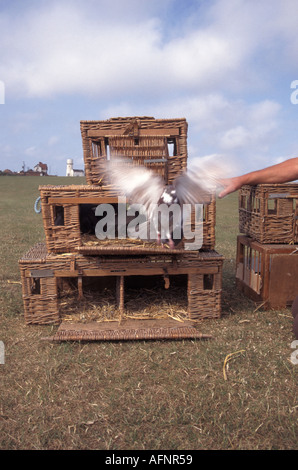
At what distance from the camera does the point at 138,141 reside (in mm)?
4871

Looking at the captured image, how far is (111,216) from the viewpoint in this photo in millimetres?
5328

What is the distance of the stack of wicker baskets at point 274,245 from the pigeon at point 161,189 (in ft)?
4.51

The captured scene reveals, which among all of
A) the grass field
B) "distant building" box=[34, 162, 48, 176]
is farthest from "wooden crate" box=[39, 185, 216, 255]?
"distant building" box=[34, 162, 48, 176]

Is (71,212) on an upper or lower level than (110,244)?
upper

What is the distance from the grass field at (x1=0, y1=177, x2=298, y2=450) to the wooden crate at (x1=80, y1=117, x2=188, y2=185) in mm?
1979

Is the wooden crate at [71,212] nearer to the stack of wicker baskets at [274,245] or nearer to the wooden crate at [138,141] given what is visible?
the wooden crate at [138,141]

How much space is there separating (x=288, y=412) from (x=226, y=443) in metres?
0.68

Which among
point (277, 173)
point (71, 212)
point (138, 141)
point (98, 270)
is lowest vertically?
point (98, 270)

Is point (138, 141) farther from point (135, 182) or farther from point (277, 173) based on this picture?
point (277, 173)

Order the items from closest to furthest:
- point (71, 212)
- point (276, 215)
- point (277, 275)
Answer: point (71, 212) → point (277, 275) → point (276, 215)

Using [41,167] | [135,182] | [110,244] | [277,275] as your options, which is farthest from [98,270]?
[41,167]

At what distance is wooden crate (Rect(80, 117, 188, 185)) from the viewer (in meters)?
4.77

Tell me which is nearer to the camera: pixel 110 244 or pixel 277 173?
pixel 277 173

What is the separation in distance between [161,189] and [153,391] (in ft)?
6.41
